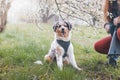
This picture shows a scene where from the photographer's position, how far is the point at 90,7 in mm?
6684

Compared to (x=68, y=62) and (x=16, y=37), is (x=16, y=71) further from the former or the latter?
(x=16, y=37)

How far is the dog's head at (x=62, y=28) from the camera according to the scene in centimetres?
557

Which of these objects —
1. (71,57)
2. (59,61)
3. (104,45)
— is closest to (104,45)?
(104,45)

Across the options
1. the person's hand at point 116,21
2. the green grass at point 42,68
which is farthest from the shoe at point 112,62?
the person's hand at point 116,21

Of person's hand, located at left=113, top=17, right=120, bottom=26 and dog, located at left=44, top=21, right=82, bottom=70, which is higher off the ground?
person's hand, located at left=113, top=17, right=120, bottom=26

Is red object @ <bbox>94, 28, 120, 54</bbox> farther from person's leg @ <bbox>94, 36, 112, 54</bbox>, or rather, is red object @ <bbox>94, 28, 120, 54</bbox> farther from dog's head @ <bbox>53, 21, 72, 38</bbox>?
dog's head @ <bbox>53, 21, 72, 38</bbox>

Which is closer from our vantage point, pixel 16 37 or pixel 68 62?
pixel 68 62

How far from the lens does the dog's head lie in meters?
5.57

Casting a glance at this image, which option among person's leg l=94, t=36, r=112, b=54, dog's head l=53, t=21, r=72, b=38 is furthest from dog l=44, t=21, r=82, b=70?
person's leg l=94, t=36, r=112, b=54

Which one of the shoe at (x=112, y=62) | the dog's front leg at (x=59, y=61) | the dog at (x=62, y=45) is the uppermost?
the dog at (x=62, y=45)

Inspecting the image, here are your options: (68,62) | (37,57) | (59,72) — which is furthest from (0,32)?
(59,72)

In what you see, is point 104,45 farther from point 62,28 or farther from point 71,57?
point 62,28

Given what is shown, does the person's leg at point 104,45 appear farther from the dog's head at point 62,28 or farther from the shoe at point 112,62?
the dog's head at point 62,28

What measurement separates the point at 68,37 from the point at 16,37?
12.9 ft
